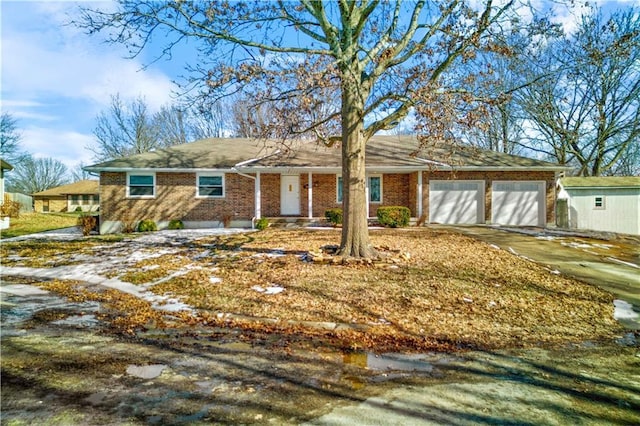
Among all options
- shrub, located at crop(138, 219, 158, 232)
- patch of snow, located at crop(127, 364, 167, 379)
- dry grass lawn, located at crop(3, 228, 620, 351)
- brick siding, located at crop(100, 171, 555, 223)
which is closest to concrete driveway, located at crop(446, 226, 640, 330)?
dry grass lawn, located at crop(3, 228, 620, 351)

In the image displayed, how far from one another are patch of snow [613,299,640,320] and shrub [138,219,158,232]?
1621 cm

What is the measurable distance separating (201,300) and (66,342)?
2.18 metres

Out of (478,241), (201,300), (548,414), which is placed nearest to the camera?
(548,414)

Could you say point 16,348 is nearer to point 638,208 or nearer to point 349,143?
point 349,143

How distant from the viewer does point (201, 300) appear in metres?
6.30

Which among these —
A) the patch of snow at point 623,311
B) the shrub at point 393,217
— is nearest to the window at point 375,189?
the shrub at point 393,217

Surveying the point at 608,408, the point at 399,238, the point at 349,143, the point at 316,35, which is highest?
the point at 316,35

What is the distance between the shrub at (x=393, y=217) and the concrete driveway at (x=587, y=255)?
2.67 metres

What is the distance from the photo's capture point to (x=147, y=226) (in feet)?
53.1

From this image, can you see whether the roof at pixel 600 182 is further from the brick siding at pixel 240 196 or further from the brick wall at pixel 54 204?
the brick wall at pixel 54 204

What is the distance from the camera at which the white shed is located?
20.3 meters

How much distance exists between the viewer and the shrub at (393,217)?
15.2 metres

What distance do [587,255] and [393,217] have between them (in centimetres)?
677

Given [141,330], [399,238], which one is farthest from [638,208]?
[141,330]
